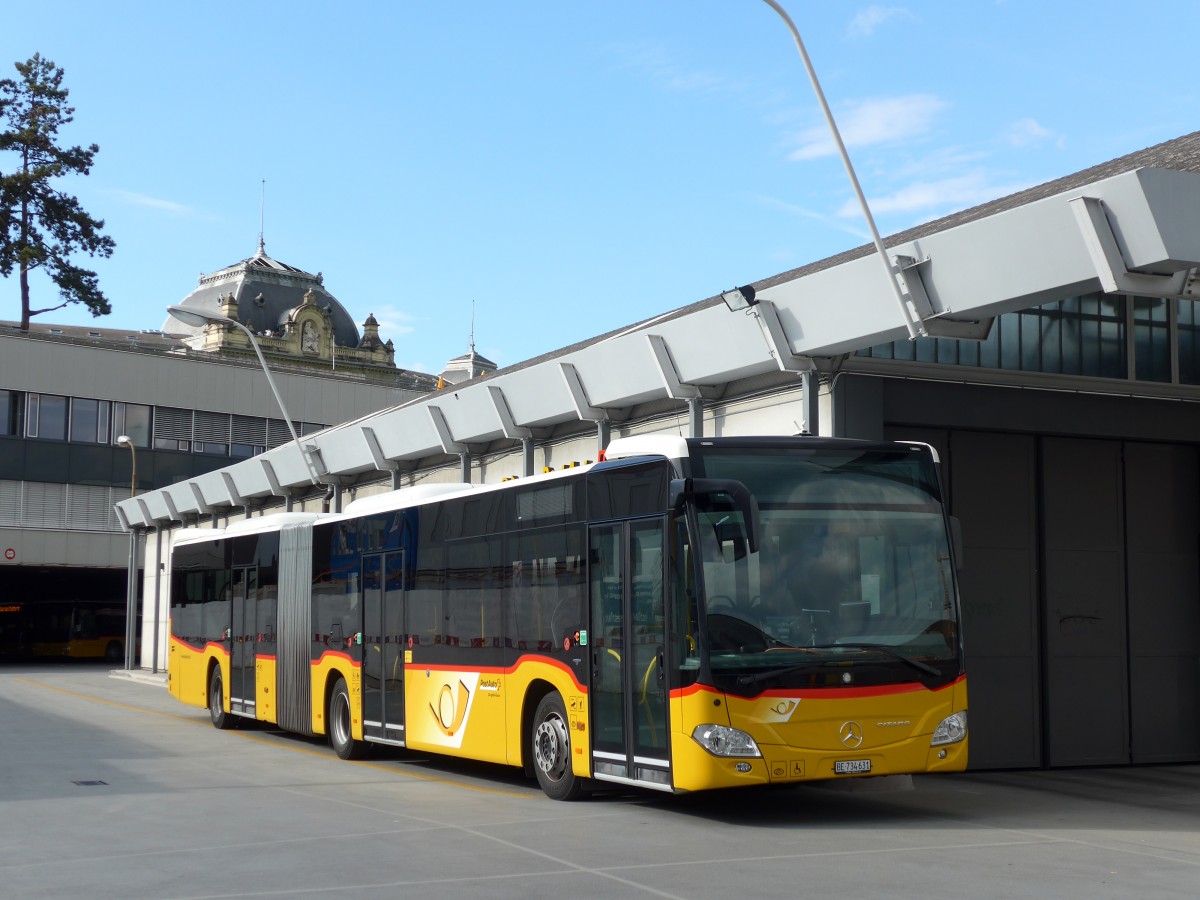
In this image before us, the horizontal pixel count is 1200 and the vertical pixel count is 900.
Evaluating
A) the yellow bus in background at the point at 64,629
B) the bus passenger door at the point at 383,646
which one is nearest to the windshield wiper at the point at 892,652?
the bus passenger door at the point at 383,646

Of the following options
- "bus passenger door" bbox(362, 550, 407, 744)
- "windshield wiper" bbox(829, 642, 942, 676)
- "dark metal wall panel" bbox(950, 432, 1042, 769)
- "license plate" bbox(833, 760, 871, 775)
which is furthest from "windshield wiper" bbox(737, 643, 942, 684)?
"bus passenger door" bbox(362, 550, 407, 744)

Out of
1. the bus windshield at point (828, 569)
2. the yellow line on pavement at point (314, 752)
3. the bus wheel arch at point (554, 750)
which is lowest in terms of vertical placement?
the yellow line on pavement at point (314, 752)

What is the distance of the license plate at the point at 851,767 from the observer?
40.4ft

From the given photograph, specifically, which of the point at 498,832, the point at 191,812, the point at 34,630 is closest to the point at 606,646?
the point at 498,832

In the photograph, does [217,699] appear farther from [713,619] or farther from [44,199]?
[44,199]

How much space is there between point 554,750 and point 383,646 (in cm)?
481

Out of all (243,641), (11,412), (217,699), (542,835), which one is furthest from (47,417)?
(542,835)

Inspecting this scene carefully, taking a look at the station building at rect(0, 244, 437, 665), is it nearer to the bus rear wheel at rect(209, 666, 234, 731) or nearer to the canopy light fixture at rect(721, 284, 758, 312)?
the bus rear wheel at rect(209, 666, 234, 731)

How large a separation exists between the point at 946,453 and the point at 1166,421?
10.7 ft

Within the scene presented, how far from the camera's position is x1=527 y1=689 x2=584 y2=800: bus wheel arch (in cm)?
1416

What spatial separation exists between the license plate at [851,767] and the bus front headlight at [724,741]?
691mm

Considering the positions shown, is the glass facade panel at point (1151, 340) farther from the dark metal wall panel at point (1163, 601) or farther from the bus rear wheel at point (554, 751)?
the bus rear wheel at point (554, 751)

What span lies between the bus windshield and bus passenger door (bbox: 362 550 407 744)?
262 inches

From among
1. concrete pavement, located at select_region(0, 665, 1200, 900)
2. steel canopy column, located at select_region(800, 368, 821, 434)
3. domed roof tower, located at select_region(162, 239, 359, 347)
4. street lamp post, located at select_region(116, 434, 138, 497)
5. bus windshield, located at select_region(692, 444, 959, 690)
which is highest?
domed roof tower, located at select_region(162, 239, 359, 347)
